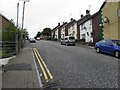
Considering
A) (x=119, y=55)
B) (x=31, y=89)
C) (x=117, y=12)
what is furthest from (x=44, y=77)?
(x=117, y=12)

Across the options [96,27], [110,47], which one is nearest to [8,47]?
[110,47]

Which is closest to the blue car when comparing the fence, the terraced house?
the terraced house

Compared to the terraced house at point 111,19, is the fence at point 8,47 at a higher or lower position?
lower

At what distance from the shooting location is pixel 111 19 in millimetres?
28062

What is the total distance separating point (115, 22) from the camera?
26656 mm

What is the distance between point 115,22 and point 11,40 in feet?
44.3

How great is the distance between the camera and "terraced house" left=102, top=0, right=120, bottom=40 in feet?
85.8

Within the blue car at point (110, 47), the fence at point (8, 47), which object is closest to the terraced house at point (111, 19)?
the blue car at point (110, 47)

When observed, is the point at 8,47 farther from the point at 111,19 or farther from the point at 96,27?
the point at 96,27

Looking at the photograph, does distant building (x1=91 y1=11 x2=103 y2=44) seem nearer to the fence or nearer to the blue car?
the blue car

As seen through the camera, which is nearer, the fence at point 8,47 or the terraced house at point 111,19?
the fence at point 8,47

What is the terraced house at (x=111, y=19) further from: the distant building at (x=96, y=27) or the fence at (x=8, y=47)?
the fence at (x=8, y=47)

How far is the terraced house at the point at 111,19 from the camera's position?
26141 millimetres

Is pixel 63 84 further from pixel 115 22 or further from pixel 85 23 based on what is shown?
pixel 85 23
